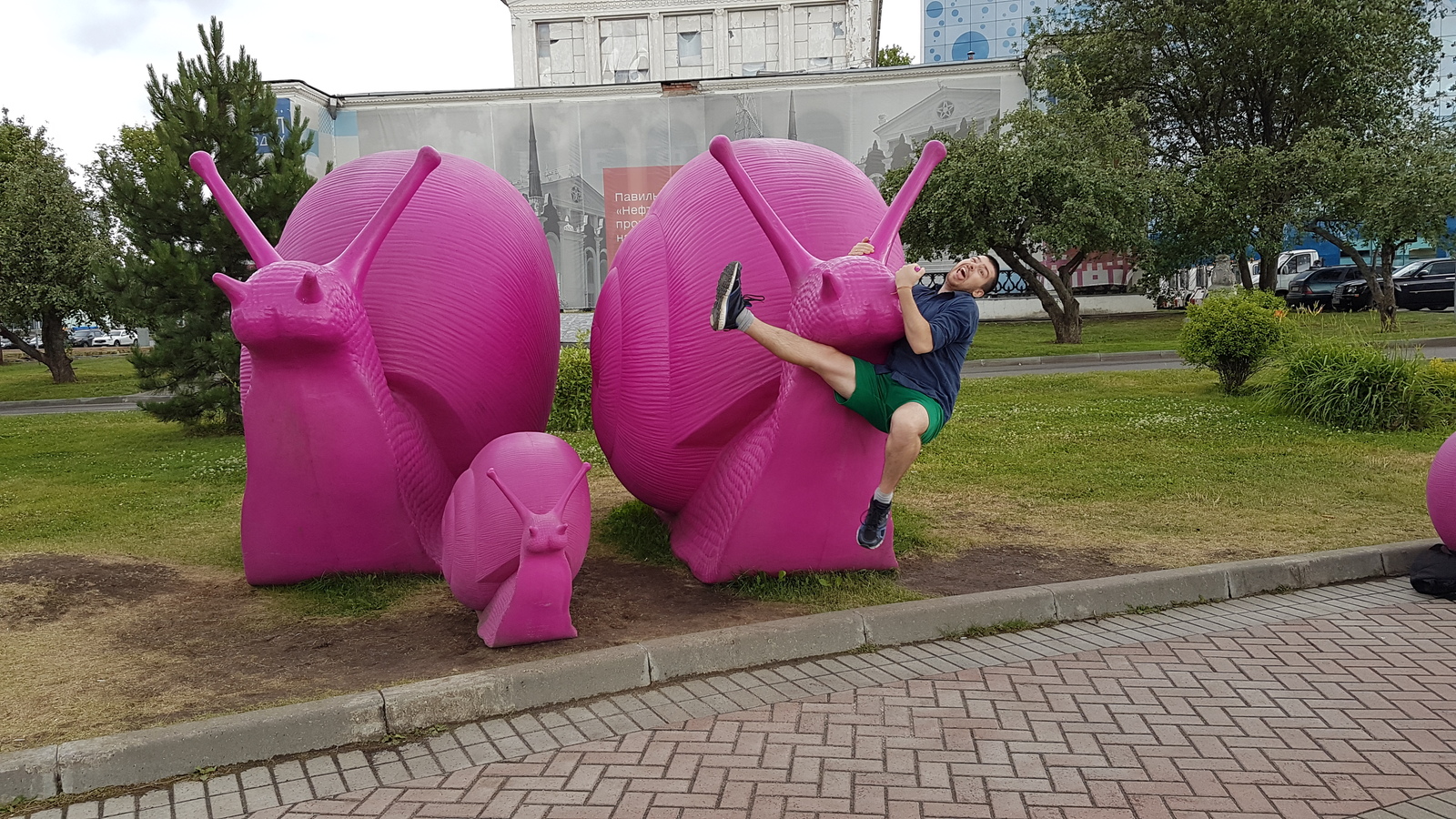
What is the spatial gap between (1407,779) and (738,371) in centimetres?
327

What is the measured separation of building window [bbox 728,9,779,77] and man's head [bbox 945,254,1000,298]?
40.4 m

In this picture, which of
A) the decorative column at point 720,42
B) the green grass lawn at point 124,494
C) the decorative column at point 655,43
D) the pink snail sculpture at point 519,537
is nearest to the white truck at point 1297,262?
the decorative column at point 720,42

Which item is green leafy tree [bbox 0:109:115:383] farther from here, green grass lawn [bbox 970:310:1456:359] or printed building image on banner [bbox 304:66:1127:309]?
green grass lawn [bbox 970:310:1456:359]

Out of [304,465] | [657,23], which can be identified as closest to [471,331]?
[304,465]

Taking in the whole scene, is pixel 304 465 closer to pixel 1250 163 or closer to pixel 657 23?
pixel 1250 163

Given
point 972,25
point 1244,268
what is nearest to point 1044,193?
point 1244,268

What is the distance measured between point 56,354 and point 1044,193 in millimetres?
22519

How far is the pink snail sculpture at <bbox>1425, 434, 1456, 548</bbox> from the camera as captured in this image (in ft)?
18.7

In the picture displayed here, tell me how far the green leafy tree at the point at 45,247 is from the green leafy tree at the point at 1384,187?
989 inches

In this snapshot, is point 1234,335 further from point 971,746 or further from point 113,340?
point 113,340

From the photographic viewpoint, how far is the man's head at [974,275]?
474 cm

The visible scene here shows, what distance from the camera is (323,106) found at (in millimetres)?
28656

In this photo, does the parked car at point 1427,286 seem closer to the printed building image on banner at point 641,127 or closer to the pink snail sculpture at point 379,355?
the printed building image on banner at point 641,127

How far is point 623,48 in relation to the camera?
1718 inches
